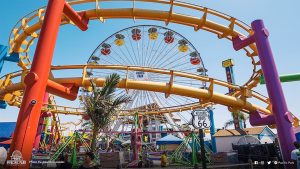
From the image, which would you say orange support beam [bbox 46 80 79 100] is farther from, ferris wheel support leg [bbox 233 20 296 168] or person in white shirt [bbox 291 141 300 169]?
person in white shirt [bbox 291 141 300 169]

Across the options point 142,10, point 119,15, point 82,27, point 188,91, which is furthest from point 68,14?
point 188,91

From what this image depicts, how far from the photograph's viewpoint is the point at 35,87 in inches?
247

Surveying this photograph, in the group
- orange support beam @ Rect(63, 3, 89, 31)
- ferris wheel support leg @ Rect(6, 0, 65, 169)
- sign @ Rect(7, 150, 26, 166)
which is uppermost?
orange support beam @ Rect(63, 3, 89, 31)

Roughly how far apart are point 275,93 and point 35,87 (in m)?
8.08

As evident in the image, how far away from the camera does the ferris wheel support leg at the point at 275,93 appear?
803 centimetres

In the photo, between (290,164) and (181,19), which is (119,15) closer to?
(181,19)

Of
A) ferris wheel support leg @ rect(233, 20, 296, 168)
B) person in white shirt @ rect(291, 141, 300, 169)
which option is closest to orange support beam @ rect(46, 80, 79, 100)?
ferris wheel support leg @ rect(233, 20, 296, 168)

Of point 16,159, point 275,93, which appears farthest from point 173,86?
point 16,159

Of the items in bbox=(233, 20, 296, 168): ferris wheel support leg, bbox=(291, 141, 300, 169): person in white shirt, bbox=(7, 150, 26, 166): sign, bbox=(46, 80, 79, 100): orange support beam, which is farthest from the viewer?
bbox=(233, 20, 296, 168): ferris wheel support leg

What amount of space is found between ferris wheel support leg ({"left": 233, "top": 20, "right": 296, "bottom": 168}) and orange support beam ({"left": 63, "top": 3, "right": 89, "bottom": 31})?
6934mm

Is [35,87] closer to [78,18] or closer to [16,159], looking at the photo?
[16,159]

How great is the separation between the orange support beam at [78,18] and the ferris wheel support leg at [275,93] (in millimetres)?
6934

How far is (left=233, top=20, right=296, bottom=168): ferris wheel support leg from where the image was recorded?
8.03 metres

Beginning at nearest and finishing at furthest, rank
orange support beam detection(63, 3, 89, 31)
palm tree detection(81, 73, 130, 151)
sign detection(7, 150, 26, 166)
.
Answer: sign detection(7, 150, 26, 166) → orange support beam detection(63, 3, 89, 31) → palm tree detection(81, 73, 130, 151)
